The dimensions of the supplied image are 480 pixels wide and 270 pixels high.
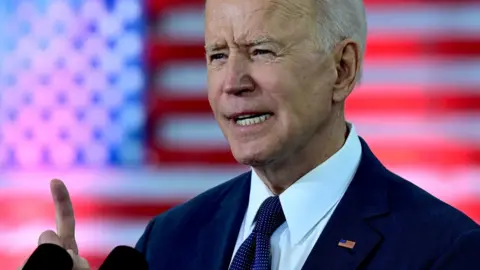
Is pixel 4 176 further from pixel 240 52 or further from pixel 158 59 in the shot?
pixel 240 52

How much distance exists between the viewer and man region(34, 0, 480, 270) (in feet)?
4.63

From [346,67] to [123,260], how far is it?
528mm

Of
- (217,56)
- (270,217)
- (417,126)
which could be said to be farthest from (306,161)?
(417,126)

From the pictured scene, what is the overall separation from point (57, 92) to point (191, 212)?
137 centimetres

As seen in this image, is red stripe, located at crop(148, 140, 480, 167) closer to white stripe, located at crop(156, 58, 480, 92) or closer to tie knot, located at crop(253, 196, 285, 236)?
white stripe, located at crop(156, 58, 480, 92)

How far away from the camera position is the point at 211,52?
1.48m

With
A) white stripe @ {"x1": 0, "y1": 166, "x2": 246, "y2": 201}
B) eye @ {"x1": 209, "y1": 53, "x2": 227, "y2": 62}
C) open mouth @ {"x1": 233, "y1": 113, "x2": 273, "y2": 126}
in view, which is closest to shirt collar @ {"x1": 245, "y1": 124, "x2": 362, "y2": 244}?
open mouth @ {"x1": 233, "y1": 113, "x2": 273, "y2": 126}

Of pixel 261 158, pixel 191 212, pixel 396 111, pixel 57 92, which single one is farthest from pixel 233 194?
pixel 57 92

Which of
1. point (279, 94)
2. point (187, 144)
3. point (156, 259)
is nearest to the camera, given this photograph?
point (279, 94)

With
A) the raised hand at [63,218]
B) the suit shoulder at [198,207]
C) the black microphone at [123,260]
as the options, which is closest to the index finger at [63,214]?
the raised hand at [63,218]

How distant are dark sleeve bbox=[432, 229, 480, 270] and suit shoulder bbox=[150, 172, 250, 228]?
1.43ft

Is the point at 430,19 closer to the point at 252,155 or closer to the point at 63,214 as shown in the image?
the point at 252,155

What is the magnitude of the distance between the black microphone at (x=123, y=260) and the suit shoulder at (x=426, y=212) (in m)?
0.45

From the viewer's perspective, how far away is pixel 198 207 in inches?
66.2
